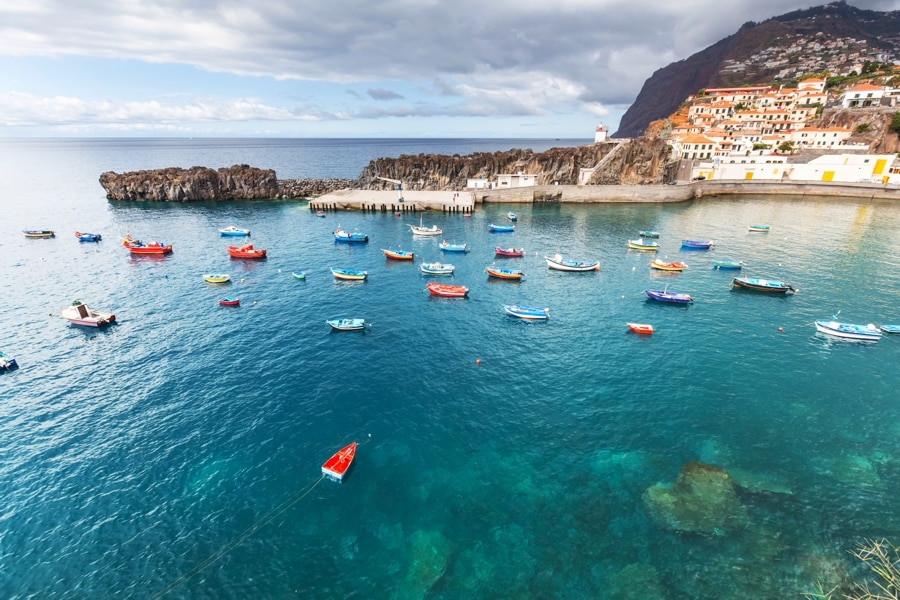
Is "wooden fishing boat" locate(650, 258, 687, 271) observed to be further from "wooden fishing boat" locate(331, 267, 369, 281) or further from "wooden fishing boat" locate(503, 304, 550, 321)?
"wooden fishing boat" locate(331, 267, 369, 281)

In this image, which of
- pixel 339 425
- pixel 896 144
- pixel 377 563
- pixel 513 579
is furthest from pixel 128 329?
pixel 896 144

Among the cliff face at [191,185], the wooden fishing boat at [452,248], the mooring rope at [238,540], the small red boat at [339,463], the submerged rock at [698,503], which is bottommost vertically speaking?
the mooring rope at [238,540]

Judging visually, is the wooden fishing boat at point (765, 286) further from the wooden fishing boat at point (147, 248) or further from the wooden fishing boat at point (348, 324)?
the wooden fishing boat at point (147, 248)

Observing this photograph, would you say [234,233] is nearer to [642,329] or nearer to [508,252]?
[508,252]

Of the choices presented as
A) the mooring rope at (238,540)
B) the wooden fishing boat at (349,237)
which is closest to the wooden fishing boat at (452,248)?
the wooden fishing boat at (349,237)

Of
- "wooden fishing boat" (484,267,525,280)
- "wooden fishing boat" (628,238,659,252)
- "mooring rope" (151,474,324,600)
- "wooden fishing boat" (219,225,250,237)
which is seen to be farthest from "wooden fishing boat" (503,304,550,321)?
"wooden fishing boat" (219,225,250,237)

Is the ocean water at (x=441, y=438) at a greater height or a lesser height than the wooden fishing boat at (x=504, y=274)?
lesser

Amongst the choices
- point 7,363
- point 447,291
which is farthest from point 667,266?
point 7,363
